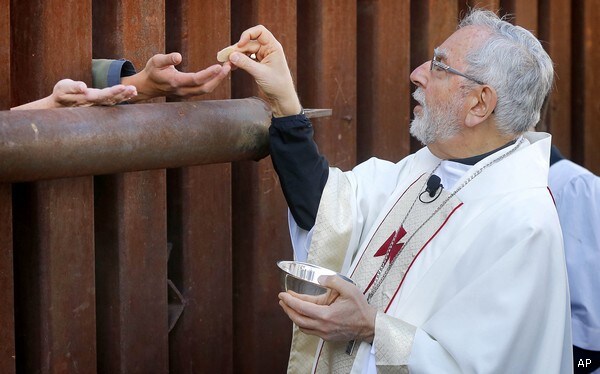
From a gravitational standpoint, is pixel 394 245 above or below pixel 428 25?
below

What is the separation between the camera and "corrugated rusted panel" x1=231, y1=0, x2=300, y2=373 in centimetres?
389

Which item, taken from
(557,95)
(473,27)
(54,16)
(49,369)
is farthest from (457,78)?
(557,95)

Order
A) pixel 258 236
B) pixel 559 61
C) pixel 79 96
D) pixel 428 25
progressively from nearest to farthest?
pixel 79 96, pixel 258 236, pixel 428 25, pixel 559 61

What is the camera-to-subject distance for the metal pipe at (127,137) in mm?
2711

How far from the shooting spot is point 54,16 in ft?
10.4

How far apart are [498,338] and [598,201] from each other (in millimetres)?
1404

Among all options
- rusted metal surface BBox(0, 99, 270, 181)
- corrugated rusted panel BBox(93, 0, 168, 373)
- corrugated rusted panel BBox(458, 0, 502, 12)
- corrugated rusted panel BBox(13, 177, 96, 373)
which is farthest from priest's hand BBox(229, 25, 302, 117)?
corrugated rusted panel BBox(458, 0, 502, 12)

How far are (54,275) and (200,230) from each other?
0.65 metres

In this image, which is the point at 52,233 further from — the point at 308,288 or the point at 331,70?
the point at 331,70

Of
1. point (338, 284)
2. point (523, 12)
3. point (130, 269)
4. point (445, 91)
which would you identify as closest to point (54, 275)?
point (130, 269)

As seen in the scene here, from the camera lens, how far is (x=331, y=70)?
4.14 metres

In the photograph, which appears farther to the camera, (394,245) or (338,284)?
(394,245)

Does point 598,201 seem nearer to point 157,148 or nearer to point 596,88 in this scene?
point 596,88

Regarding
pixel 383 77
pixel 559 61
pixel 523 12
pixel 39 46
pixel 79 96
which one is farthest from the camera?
pixel 559 61
